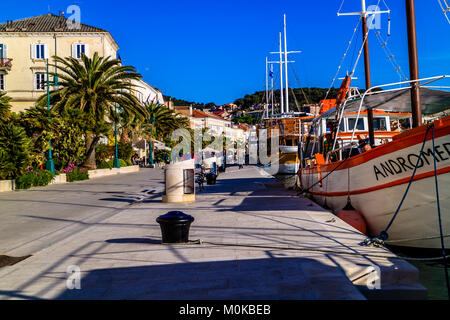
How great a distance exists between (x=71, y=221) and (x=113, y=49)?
5048 cm

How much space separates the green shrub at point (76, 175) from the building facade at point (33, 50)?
25.4m

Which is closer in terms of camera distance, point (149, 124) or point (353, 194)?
point (353, 194)

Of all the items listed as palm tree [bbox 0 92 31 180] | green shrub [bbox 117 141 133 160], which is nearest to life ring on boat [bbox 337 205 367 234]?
palm tree [bbox 0 92 31 180]

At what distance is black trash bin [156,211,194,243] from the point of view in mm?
7137

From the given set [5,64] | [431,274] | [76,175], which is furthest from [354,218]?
[5,64]

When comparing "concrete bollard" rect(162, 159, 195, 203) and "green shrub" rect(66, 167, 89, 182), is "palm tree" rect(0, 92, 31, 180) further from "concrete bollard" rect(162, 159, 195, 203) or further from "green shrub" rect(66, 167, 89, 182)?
"concrete bollard" rect(162, 159, 195, 203)

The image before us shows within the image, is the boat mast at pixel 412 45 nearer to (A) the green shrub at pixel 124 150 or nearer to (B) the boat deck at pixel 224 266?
(B) the boat deck at pixel 224 266

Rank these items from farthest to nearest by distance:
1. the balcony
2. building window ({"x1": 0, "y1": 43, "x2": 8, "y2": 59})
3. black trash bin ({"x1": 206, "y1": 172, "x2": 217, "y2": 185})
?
building window ({"x1": 0, "y1": 43, "x2": 8, "y2": 59}), the balcony, black trash bin ({"x1": 206, "y1": 172, "x2": 217, "y2": 185})

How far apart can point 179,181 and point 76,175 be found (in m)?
15.1

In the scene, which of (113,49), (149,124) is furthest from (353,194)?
(113,49)

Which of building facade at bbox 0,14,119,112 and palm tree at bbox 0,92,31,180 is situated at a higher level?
building facade at bbox 0,14,119,112

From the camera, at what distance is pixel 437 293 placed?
19.8 feet

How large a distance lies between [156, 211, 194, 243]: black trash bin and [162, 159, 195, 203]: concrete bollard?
6.45 metres
